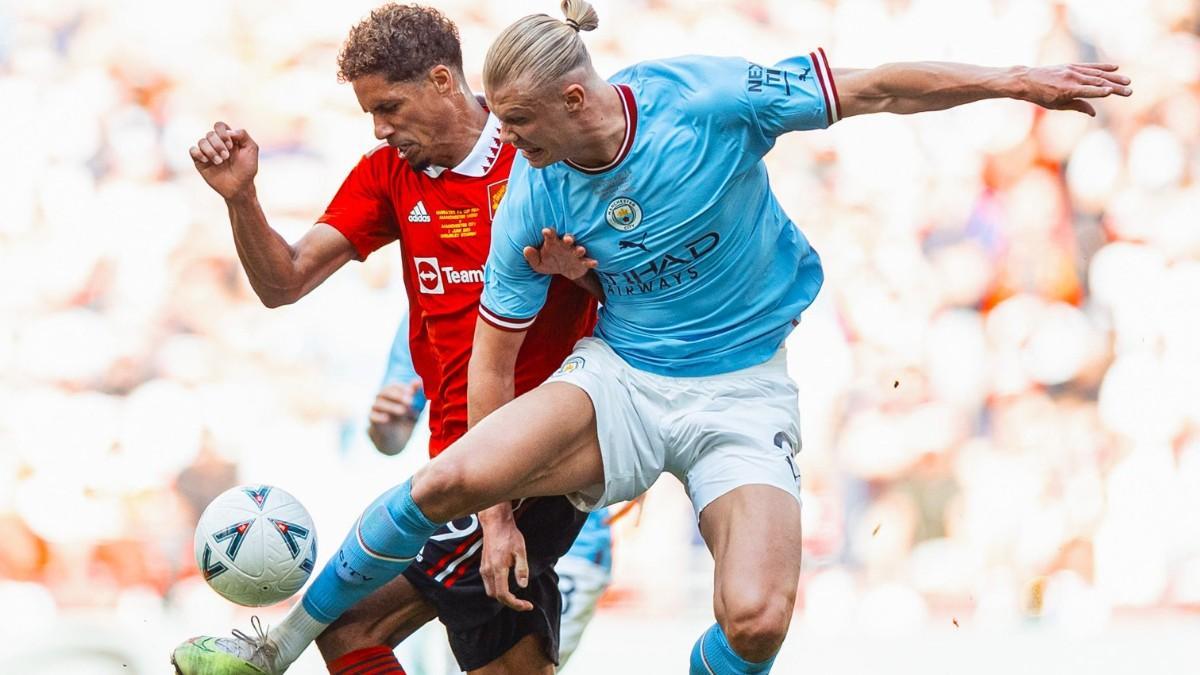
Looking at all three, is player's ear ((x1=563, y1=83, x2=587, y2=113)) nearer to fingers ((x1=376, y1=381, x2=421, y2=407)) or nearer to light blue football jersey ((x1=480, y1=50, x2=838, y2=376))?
light blue football jersey ((x1=480, y1=50, x2=838, y2=376))

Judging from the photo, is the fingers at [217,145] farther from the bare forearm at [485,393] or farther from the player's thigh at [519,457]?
the player's thigh at [519,457]

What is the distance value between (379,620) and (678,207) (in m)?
1.27

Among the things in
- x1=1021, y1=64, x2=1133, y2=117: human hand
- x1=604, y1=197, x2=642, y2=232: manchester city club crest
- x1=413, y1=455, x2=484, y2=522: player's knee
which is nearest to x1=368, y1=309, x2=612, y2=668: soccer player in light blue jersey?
x1=413, y1=455, x2=484, y2=522: player's knee

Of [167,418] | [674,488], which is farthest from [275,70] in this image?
[674,488]

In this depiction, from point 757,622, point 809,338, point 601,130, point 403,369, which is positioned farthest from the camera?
point 809,338

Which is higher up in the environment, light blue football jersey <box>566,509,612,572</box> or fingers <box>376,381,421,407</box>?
fingers <box>376,381,421,407</box>

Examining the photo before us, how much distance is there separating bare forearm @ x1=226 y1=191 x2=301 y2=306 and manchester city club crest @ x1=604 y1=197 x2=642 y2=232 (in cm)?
90

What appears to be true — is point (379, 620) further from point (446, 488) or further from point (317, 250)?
point (317, 250)

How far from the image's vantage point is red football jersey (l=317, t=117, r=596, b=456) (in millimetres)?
3787

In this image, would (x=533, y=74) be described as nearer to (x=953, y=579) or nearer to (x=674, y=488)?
(x=674, y=488)

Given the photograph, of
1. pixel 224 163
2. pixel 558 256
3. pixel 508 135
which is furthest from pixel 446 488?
pixel 224 163

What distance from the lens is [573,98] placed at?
133 inches

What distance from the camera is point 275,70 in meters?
7.28

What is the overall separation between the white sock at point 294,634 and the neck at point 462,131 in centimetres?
115
